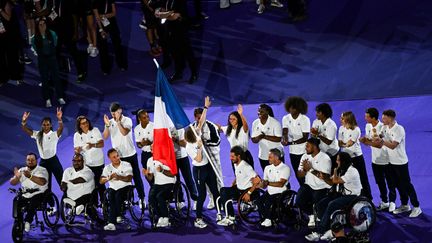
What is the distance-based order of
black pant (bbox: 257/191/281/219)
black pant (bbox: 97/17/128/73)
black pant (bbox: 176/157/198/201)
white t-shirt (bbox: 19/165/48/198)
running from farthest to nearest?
black pant (bbox: 97/17/128/73) → black pant (bbox: 176/157/198/201) → white t-shirt (bbox: 19/165/48/198) → black pant (bbox: 257/191/281/219)

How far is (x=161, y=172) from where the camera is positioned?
1395cm

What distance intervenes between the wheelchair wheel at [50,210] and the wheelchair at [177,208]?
4.80 feet

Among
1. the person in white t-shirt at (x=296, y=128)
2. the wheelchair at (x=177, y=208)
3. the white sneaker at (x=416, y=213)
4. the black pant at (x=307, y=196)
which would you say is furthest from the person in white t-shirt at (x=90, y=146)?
the white sneaker at (x=416, y=213)

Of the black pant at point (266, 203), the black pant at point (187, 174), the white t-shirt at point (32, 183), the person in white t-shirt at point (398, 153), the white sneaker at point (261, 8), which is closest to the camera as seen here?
the person in white t-shirt at point (398, 153)

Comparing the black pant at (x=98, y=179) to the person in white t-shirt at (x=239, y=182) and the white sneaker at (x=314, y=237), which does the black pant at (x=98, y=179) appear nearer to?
the person in white t-shirt at (x=239, y=182)

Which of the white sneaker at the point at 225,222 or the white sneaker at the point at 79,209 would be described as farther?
the white sneaker at the point at 79,209

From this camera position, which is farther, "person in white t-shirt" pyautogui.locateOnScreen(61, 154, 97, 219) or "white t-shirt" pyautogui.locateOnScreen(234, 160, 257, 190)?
"person in white t-shirt" pyautogui.locateOnScreen(61, 154, 97, 219)

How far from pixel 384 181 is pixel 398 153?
0.54 m

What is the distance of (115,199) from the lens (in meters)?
14.1

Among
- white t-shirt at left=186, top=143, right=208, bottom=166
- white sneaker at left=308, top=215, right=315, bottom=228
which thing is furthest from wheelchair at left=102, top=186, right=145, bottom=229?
white sneaker at left=308, top=215, right=315, bottom=228

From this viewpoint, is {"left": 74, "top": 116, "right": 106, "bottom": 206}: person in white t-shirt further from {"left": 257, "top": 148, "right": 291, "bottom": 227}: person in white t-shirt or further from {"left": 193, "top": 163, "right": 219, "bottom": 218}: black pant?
{"left": 257, "top": 148, "right": 291, "bottom": 227}: person in white t-shirt

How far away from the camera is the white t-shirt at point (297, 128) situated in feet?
46.0

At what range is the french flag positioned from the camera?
1386cm

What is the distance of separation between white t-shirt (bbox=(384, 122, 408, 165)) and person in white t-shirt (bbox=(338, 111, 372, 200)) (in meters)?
0.45
